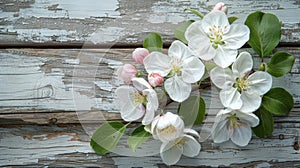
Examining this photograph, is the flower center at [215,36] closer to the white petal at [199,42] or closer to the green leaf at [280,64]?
the white petal at [199,42]

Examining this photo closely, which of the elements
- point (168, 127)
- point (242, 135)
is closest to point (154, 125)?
point (168, 127)

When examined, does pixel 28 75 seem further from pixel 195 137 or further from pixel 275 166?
pixel 275 166

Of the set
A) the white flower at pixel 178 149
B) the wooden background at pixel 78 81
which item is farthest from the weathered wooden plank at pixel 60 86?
the white flower at pixel 178 149

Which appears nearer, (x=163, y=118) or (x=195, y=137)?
(x=163, y=118)

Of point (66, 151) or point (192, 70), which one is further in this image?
point (66, 151)

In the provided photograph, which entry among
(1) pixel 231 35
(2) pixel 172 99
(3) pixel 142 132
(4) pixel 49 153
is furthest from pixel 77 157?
(1) pixel 231 35

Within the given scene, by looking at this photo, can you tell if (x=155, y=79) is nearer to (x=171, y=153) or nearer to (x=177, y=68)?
(x=177, y=68)

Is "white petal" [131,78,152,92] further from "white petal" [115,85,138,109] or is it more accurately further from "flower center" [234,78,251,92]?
"flower center" [234,78,251,92]
